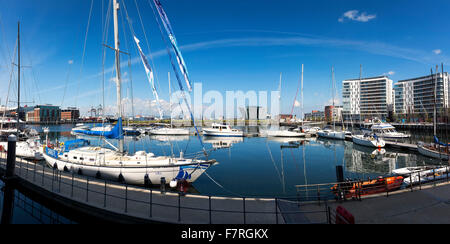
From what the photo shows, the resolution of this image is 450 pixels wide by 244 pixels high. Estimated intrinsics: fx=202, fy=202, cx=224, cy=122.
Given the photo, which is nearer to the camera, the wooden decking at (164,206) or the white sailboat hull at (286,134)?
the wooden decking at (164,206)

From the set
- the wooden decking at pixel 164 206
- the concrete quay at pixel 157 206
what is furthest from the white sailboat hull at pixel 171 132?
the wooden decking at pixel 164 206

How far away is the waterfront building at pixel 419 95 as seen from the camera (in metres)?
116

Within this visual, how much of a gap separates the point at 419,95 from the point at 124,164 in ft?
550

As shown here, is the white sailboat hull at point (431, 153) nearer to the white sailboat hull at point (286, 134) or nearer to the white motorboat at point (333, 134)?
the white motorboat at point (333, 134)

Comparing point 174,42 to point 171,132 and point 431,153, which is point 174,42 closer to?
point 431,153

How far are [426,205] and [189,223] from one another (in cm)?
1124

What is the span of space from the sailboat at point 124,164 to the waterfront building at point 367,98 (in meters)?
144

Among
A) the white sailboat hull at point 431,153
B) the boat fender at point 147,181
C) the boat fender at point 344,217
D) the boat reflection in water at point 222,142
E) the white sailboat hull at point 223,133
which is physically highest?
the boat fender at point 344,217

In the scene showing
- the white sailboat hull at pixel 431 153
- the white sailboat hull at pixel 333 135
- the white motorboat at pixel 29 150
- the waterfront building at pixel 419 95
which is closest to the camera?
the white sailboat hull at pixel 431 153

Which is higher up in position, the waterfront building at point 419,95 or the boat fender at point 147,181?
the waterfront building at point 419,95

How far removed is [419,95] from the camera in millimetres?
124000
